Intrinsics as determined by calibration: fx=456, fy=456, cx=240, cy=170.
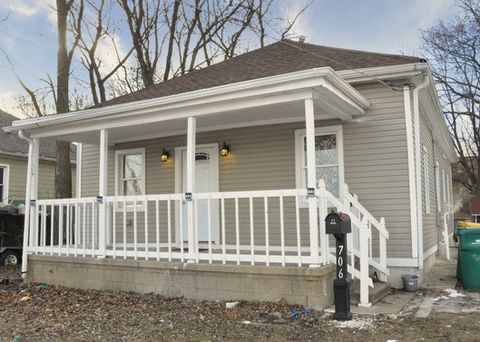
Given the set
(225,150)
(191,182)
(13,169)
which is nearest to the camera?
(191,182)

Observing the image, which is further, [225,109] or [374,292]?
[225,109]

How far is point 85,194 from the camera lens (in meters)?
10.7

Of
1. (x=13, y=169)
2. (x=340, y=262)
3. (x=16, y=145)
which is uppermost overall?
(x=16, y=145)

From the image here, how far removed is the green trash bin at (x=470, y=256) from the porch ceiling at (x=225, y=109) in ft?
8.00

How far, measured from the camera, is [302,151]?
7.97 meters

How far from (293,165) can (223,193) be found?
2.15m

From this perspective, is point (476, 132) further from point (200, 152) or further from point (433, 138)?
point (200, 152)

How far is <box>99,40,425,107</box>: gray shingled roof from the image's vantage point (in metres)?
7.92

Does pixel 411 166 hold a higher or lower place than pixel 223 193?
higher

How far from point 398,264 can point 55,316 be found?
16.4 feet

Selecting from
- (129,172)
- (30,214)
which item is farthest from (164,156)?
(30,214)

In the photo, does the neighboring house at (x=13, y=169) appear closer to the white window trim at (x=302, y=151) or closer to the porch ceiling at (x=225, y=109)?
the porch ceiling at (x=225, y=109)

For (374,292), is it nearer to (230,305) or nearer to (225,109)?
(230,305)

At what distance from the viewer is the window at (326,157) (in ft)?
25.1
